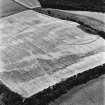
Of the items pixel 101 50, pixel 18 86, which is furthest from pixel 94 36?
pixel 18 86

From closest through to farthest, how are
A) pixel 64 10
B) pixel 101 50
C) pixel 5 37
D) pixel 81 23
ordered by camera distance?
pixel 101 50 → pixel 5 37 → pixel 81 23 → pixel 64 10

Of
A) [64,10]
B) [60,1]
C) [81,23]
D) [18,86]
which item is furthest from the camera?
[60,1]

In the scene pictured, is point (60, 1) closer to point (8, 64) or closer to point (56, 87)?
point (8, 64)

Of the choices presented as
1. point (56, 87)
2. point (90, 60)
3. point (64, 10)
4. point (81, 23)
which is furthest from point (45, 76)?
point (64, 10)

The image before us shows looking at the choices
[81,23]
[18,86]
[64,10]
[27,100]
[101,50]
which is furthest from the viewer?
[64,10]

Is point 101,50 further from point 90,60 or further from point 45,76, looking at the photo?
point 45,76

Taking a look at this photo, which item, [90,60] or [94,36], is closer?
[90,60]
